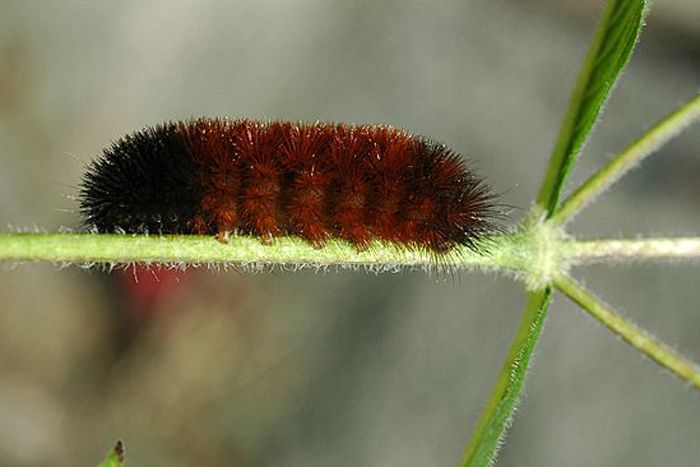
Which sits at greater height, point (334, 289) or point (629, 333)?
point (334, 289)

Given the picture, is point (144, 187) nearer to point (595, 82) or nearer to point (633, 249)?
point (595, 82)

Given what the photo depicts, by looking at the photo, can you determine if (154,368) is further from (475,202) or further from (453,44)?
(475,202)

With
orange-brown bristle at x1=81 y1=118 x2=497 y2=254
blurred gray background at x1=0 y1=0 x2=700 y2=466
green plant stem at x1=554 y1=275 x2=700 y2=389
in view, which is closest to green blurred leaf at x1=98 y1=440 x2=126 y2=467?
orange-brown bristle at x1=81 y1=118 x2=497 y2=254

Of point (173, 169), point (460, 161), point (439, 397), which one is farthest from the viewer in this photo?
point (439, 397)

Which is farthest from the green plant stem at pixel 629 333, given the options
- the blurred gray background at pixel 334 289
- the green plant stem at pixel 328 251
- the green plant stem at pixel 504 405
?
the blurred gray background at pixel 334 289

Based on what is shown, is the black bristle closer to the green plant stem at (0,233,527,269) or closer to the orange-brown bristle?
the orange-brown bristle

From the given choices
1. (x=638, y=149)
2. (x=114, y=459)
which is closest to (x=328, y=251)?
(x=114, y=459)

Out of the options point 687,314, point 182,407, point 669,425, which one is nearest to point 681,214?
point 687,314

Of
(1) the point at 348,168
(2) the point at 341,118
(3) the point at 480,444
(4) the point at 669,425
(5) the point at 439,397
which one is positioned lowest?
(3) the point at 480,444
